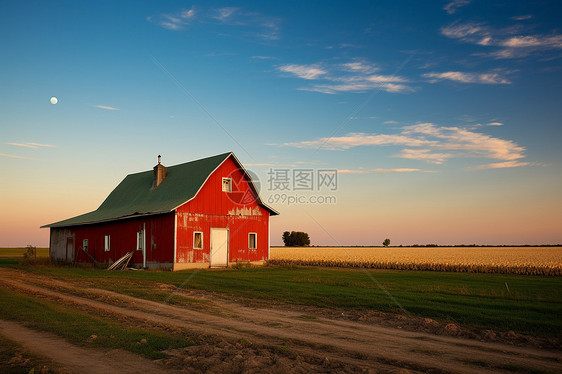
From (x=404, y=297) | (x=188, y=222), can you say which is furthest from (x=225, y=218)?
(x=404, y=297)

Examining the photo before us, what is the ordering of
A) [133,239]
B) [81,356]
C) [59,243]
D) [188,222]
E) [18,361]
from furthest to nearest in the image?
[59,243] < [133,239] < [188,222] < [81,356] < [18,361]

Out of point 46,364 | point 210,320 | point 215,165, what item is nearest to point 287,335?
point 210,320

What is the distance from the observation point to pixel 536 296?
15930 mm

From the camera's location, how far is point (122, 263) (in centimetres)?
3094

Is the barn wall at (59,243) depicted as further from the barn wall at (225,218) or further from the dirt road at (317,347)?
the dirt road at (317,347)

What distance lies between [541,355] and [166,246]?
24.7 metres

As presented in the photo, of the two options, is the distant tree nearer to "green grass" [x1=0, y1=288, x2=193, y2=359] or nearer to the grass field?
the grass field

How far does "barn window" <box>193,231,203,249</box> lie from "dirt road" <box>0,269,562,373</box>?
54.9ft

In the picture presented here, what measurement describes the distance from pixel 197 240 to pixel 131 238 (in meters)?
5.49

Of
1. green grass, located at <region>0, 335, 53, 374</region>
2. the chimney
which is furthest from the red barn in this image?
green grass, located at <region>0, 335, 53, 374</region>

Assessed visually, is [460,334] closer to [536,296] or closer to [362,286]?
[536,296]

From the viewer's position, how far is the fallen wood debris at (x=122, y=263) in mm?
30438

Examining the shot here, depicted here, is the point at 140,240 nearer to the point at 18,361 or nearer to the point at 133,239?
the point at 133,239

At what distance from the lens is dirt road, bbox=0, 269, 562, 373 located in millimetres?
7254
